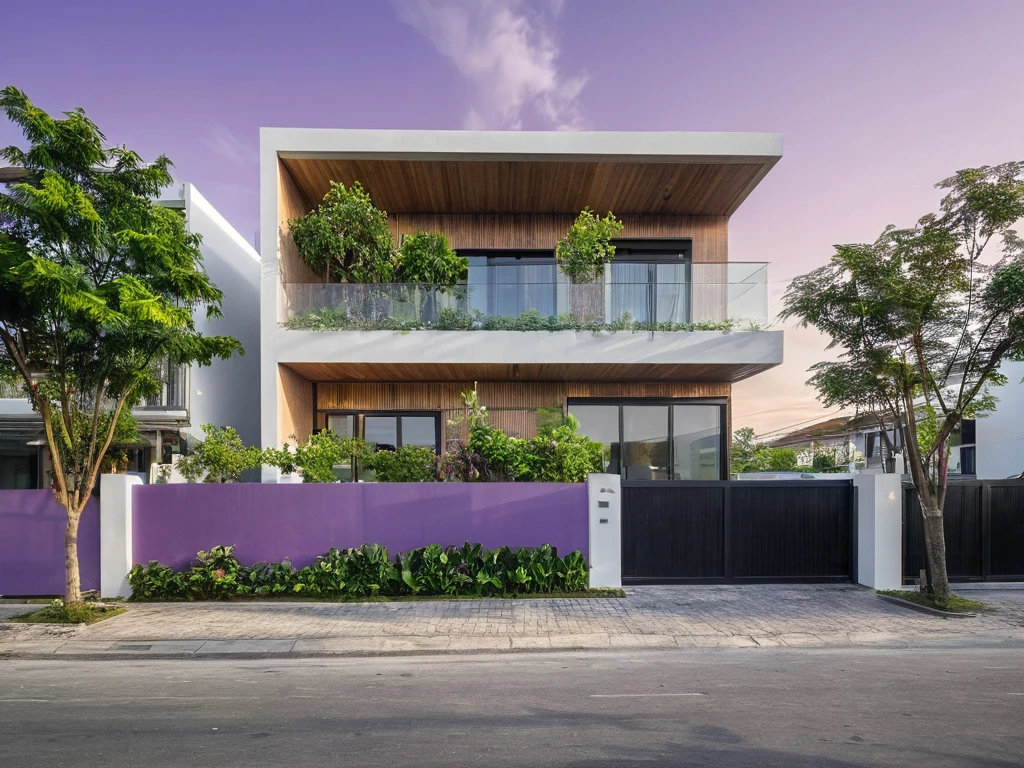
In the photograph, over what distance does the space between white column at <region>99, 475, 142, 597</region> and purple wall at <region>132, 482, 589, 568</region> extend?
19 cm

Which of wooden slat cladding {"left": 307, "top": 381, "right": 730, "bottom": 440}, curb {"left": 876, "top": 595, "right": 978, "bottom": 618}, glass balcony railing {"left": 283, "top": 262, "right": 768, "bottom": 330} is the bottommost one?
curb {"left": 876, "top": 595, "right": 978, "bottom": 618}

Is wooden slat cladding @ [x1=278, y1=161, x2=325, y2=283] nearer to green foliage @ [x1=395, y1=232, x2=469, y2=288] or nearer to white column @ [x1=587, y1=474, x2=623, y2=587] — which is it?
green foliage @ [x1=395, y1=232, x2=469, y2=288]

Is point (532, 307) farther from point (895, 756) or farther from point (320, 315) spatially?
point (895, 756)

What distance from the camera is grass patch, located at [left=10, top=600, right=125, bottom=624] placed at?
354 inches

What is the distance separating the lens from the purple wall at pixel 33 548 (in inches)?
405

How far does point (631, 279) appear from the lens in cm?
1438

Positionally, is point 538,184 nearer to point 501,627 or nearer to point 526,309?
point 526,309

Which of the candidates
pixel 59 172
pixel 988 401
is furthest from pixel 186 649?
pixel 988 401


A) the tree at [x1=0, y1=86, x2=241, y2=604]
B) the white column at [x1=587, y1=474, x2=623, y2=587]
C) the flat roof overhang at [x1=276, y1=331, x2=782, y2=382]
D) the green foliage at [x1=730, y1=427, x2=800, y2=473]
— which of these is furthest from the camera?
the green foliage at [x1=730, y1=427, x2=800, y2=473]

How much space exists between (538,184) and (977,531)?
1085 cm

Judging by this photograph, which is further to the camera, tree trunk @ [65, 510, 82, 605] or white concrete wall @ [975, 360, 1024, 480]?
white concrete wall @ [975, 360, 1024, 480]

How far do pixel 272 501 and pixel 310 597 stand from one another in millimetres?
1632

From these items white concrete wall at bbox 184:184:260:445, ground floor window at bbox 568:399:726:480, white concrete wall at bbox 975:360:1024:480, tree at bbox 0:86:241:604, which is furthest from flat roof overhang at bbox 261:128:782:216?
white concrete wall at bbox 975:360:1024:480

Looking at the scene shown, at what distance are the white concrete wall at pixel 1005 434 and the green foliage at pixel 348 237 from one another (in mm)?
21948
